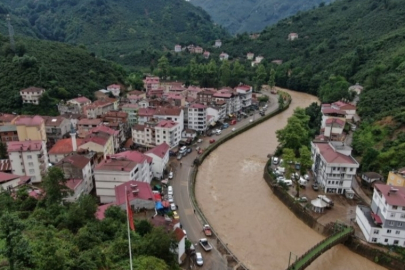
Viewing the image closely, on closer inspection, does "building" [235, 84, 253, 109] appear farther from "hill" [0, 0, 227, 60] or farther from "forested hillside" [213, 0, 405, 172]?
"hill" [0, 0, 227, 60]

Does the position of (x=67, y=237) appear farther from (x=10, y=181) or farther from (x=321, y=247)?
(x=321, y=247)

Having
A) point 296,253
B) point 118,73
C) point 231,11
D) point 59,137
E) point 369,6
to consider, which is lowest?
point 296,253

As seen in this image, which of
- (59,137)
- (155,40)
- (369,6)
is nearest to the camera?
(59,137)

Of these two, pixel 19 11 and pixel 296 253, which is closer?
pixel 296 253

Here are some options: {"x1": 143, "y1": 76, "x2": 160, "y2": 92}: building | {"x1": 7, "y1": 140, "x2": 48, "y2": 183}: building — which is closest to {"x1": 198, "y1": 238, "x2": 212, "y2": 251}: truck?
{"x1": 7, "y1": 140, "x2": 48, "y2": 183}: building

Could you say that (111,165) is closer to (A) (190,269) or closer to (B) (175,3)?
(A) (190,269)

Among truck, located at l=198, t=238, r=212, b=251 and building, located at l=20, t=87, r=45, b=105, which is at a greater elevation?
building, located at l=20, t=87, r=45, b=105

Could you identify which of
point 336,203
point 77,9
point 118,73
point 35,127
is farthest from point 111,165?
point 77,9
